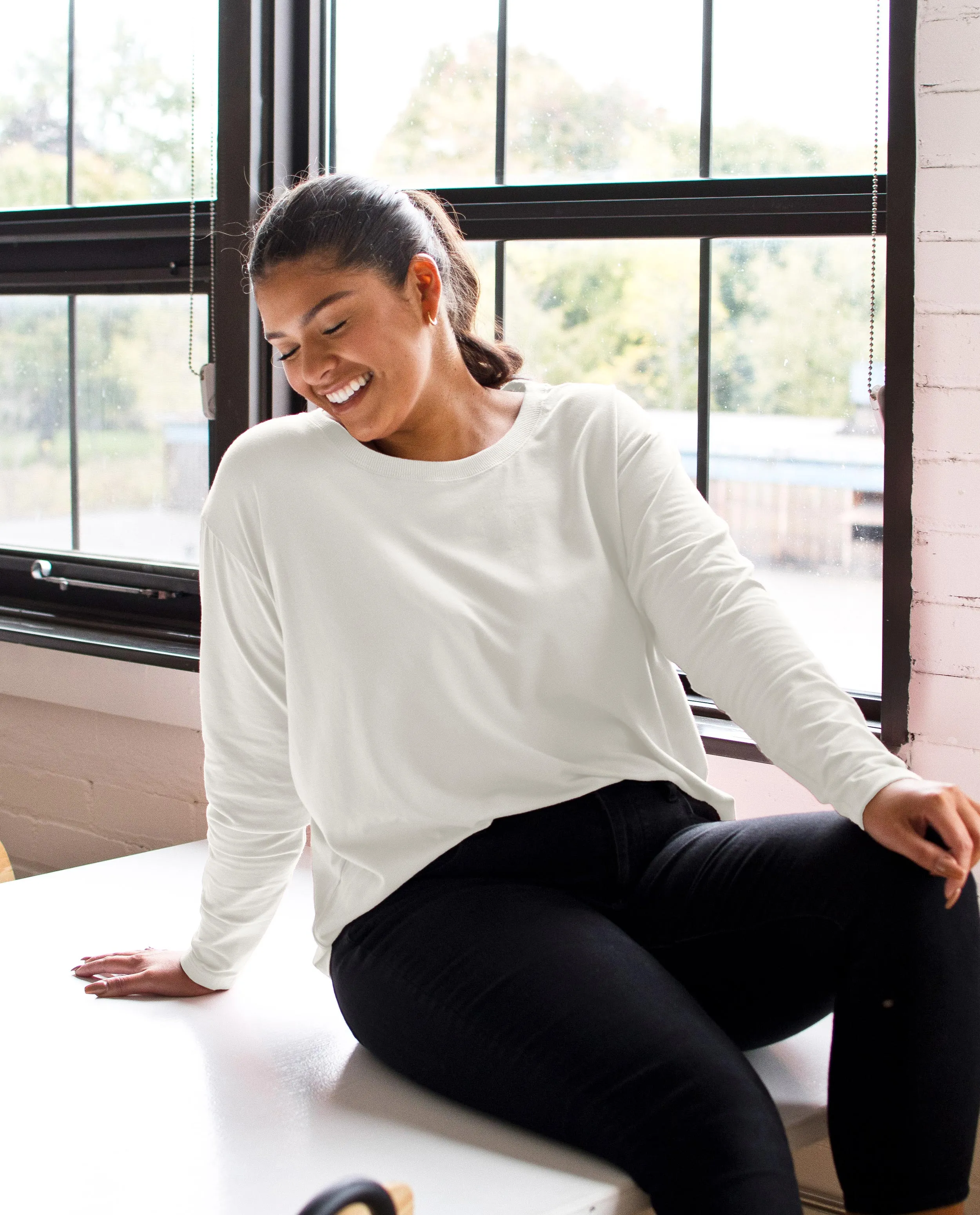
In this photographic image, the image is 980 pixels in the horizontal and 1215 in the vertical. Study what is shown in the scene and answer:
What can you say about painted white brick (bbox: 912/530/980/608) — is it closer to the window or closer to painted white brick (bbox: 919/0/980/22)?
painted white brick (bbox: 919/0/980/22)

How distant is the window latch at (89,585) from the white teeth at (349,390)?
1.09 meters

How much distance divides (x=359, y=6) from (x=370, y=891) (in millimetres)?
1542

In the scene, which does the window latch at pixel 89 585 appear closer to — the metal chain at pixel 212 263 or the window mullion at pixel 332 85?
the metal chain at pixel 212 263

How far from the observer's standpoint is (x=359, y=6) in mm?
2086

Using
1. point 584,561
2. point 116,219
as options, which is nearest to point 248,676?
point 584,561

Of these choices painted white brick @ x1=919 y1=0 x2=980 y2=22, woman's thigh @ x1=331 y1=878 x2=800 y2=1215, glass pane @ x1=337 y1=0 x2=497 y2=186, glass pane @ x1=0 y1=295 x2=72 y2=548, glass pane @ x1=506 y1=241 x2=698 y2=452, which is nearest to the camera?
woman's thigh @ x1=331 y1=878 x2=800 y2=1215

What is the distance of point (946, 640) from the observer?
1539mm

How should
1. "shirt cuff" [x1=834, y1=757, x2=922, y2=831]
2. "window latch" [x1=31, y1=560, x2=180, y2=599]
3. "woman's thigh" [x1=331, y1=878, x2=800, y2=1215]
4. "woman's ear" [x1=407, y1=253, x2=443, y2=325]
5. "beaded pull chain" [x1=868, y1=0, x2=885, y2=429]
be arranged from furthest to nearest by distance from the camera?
"window latch" [x1=31, y1=560, x2=180, y2=599] → "beaded pull chain" [x1=868, y1=0, x2=885, y2=429] → "woman's ear" [x1=407, y1=253, x2=443, y2=325] → "shirt cuff" [x1=834, y1=757, x2=922, y2=831] → "woman's thigh" [x1=331, y1=878, x2=800, y2=1215]

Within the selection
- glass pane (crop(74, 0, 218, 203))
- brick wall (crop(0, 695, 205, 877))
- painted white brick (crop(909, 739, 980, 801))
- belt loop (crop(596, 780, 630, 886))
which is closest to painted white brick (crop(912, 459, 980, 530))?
painted white brick (crop(909, 739, 980, 801))

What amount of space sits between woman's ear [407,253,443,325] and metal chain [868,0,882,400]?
0.60 meters

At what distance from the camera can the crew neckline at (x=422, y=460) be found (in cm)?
135

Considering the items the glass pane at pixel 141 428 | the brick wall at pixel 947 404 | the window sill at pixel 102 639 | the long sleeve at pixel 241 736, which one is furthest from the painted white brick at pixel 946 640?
the glass pane at pixel 141 428

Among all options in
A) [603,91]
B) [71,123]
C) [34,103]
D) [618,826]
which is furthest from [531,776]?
[34,103]

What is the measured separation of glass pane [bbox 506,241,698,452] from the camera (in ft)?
5.99
